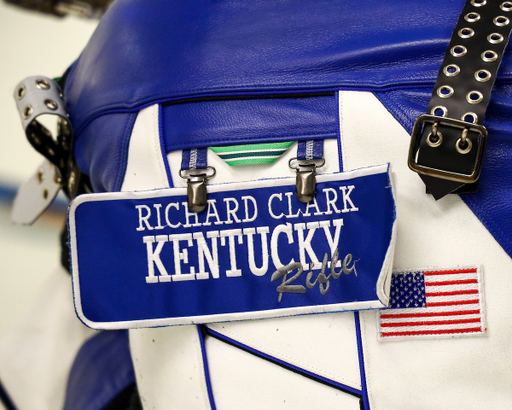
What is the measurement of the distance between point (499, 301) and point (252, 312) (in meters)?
0.27

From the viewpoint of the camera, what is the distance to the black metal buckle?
52 cm

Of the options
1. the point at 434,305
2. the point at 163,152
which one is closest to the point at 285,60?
the point at 163,152

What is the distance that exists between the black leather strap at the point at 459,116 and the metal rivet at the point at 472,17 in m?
0.01

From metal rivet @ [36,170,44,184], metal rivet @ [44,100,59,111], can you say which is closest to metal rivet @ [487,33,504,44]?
metal rivet @ [44,100,59,111]

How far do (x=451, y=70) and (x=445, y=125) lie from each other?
0.06 metres

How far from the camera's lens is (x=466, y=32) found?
1.84 feet

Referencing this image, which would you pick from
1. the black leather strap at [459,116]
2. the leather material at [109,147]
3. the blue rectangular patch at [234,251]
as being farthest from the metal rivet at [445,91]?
the leather material at [109,147]

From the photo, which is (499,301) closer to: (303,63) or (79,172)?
(303,63)

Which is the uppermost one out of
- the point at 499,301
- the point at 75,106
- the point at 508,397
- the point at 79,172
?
the point at 75,106

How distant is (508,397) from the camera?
57cm

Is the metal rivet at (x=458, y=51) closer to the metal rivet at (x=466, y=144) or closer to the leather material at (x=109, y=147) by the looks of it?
the metal rivet at (x=466, y=144)

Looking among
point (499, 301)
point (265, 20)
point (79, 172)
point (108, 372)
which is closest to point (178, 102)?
point (265, 20)

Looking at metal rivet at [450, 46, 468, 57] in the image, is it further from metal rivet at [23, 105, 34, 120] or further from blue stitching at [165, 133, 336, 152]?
metal rivet at [23, 105, 34, 120]

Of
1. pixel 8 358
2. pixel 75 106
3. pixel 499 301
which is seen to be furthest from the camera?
pixel 8 358
